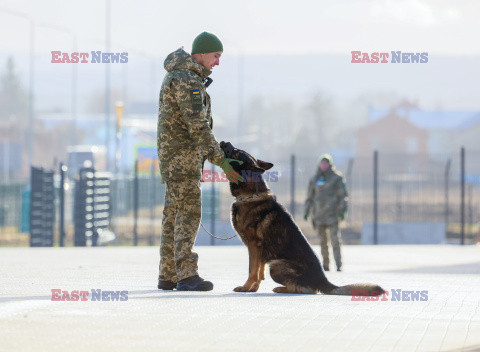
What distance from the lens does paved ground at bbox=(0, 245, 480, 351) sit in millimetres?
6117

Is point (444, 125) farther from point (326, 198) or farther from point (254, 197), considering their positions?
point (254, 197)

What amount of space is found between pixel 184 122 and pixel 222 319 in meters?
2.22

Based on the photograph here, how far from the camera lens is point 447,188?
27422 mm

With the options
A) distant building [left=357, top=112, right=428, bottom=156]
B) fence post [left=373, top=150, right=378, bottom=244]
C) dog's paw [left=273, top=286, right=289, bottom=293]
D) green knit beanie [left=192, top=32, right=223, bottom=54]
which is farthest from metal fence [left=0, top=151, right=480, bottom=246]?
distant building [left=357, top=112, right=428, bottom=156]

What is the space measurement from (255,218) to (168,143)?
37.3 inches

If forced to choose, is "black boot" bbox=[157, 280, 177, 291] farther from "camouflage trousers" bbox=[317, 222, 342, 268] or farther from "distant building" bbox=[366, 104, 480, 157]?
"distant building" bbox=[366, 104, 480, 157]

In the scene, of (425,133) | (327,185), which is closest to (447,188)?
(327,185)

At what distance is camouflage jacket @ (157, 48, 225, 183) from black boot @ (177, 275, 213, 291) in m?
0.86

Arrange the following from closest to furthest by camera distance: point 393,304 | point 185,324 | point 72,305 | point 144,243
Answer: point 185,324
point 72,305
point 393,304
point 144,243

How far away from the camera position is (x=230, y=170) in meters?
8.73

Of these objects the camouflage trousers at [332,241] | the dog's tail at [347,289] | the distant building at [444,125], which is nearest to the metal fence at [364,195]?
the camouflage trousers at [332,241]

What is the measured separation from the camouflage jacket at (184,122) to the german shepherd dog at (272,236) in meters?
0.24

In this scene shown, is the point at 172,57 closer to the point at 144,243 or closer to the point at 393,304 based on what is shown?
the point at 393,304

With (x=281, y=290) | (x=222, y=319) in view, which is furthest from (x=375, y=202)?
(x=222, y=319)
